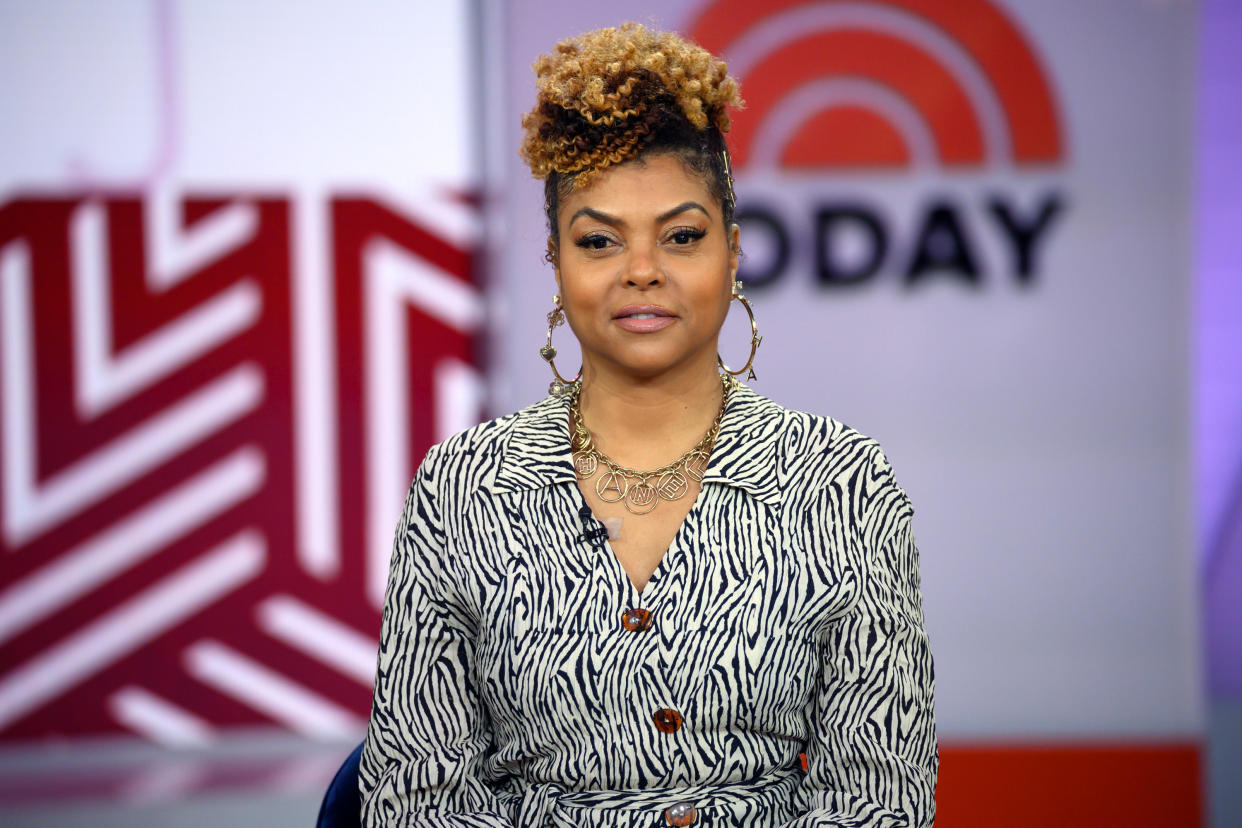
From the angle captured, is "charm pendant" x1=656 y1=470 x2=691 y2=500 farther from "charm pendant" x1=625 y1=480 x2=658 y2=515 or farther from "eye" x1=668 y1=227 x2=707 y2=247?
"eye" x1=668 y1=227 x2=707 y2=247

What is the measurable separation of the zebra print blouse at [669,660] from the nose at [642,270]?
0.24 metres

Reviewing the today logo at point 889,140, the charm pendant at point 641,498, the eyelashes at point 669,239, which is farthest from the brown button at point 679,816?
the today logo at point 889,140

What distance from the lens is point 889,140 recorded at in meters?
3.53

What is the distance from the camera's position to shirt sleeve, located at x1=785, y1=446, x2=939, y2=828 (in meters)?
1.46

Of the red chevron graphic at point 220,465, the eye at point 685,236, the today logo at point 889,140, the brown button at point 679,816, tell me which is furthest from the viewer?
the red chevron graphic at point 220,465

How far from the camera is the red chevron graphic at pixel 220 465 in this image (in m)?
3.63

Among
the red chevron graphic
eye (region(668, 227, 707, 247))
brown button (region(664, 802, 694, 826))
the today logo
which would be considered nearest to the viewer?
brown button (region(664, 802, 694, 826))

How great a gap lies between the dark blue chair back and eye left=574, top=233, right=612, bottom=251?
704 millimetres

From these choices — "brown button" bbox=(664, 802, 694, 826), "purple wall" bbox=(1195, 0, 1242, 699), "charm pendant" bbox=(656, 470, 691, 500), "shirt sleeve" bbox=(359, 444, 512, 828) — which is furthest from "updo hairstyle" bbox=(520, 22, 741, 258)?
"purple wall" bbox=(1195, 0, 1242, 699)

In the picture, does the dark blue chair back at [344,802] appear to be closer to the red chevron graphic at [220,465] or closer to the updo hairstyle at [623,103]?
the updo hairstyle at [623,103]

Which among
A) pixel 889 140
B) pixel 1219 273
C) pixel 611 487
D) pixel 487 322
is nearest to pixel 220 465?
pixel 487 322

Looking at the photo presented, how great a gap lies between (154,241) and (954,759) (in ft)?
8.93

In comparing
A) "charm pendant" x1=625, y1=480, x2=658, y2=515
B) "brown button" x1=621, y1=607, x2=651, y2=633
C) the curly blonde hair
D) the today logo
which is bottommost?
"brown button" x1=621, y1=607, x2=651, y2=633

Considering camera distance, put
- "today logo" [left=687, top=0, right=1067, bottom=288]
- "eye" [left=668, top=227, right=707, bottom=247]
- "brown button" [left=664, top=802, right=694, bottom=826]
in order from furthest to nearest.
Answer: "today logo" [left=687, top=0, right=1067, bottom=288]
"eye" [left=668, top=227, right=707, bottom=247]
"brown button" [left=664, top=802, right=694, bottom=826]
